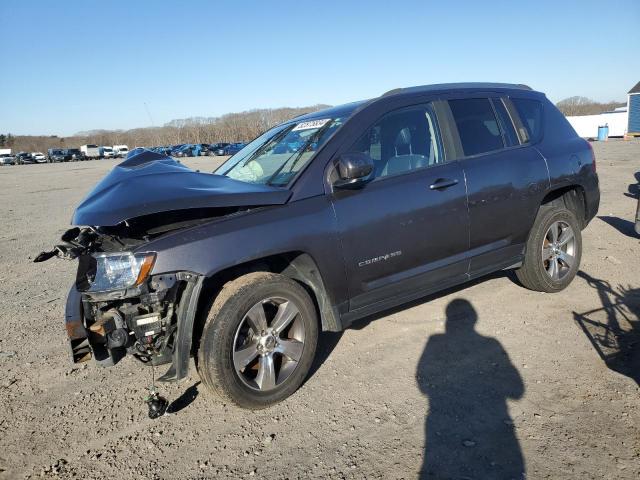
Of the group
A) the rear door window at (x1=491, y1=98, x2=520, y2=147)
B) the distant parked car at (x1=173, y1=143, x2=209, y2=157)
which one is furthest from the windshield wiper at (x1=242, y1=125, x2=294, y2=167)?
the distant parked car at (x1=173, y1=143, x2=209, y2=157)

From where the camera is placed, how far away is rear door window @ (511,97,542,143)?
14.5 feet

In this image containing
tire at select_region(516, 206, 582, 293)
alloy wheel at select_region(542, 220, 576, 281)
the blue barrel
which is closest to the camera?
tire at select_region(516, 206, 582, 293)

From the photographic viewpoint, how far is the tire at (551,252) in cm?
442

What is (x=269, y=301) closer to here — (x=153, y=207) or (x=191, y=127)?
(x=153, y=207)

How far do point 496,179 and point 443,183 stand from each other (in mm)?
651

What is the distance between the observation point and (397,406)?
300 cm

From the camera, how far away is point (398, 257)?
11.4 feet

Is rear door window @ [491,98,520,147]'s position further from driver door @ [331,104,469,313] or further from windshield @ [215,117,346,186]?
windshield @ [215,117,346,186]

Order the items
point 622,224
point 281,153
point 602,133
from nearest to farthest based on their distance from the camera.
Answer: point 281,153 < point 622,224 < point 602,133

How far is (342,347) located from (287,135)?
1916 mm

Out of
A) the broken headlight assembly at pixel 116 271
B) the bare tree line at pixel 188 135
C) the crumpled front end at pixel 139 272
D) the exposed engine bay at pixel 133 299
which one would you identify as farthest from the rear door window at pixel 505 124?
the bare tree line at pixel 188 135

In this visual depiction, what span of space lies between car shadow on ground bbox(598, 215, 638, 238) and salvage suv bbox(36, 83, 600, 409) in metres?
3.11

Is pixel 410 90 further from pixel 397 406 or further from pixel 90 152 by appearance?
pixel 90 152

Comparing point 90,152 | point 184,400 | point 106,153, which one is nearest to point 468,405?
point 184,400
